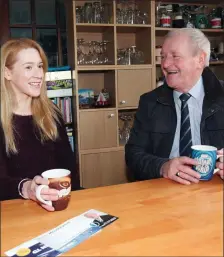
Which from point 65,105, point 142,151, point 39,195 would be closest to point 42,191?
point 39,195

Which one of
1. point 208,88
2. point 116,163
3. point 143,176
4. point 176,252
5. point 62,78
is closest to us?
point 176,252

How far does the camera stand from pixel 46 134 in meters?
1.30

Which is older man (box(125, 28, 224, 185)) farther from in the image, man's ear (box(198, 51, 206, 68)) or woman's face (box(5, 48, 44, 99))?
woman's face (box(5, 48, 44, 99))

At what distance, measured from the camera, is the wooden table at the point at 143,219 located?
2.07 ft

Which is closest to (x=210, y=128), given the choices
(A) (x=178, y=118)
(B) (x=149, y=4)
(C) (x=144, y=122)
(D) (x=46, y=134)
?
(A) (x=178, y=118)

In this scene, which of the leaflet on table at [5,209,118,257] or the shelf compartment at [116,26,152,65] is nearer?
the leaflet on table at [5,209,118,257]

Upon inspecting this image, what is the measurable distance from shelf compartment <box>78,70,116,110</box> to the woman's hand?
6.21 feet

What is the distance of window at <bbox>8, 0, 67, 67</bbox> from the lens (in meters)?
2.61

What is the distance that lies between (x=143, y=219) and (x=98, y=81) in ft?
7.50

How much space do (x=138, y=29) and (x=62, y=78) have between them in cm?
80

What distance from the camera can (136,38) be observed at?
9.74 ft

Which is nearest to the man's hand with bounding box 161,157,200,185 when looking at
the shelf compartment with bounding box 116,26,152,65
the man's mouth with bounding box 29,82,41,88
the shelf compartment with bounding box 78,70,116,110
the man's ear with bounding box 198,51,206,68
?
the man's mouth with bounding box 29,82,41,88

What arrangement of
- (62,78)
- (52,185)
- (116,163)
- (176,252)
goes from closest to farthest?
(176,252) < (52,185) < (62,78) < (116,163)

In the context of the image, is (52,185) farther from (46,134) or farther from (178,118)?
(178,118)
